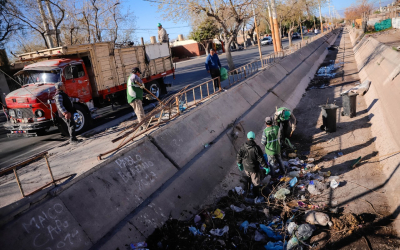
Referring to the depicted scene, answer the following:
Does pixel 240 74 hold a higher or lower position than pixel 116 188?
higher

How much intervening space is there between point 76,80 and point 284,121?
823cm

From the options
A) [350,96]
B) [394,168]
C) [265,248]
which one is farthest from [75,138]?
[350,96]

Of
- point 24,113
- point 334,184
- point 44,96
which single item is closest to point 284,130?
point 334,184

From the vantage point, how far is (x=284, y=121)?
887cm

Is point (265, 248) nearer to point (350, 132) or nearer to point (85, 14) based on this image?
point (350, 132)

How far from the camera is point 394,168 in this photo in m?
6.07

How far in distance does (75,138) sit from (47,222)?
541 cm

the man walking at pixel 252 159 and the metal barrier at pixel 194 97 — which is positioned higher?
the metal barrier at pixel 194 97

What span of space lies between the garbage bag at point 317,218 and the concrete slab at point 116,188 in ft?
9.51

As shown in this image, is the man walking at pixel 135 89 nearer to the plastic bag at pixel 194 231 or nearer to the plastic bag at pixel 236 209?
the plastic bag at pixel 236 209

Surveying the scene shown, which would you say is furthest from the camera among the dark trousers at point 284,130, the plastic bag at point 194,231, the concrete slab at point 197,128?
the dark trousers at point 284,130

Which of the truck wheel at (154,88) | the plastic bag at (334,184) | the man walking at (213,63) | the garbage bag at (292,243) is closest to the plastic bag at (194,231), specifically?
the garbage bag at (292,243)

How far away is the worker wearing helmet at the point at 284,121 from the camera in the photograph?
8.48 m

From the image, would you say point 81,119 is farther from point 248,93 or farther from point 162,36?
point 162,36
